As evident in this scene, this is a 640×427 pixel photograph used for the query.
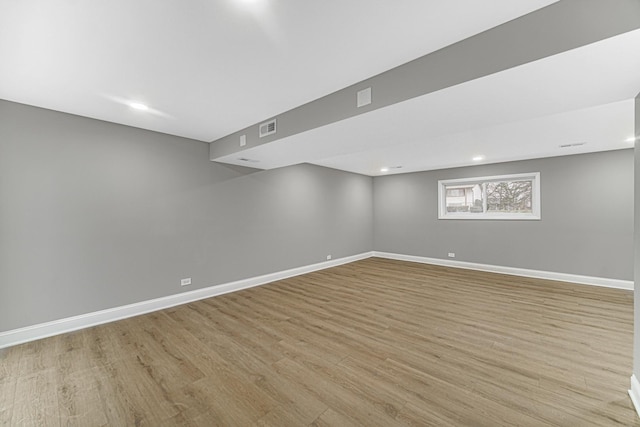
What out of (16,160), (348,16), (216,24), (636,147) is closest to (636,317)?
(636,147)

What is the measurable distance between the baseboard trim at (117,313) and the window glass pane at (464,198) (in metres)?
4.62

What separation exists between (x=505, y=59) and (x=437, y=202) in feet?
16.8

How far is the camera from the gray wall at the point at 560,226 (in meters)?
4.18

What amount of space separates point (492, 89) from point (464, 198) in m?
4.96

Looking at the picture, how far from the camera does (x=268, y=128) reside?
9.98 feet

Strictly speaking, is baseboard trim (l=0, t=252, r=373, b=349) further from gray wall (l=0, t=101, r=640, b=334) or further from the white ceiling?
the white ceiling

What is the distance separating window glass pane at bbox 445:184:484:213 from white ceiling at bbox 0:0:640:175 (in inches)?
114

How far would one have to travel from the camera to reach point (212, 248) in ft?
13.3

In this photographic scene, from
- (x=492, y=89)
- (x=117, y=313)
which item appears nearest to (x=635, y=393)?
(x=492, y=89)

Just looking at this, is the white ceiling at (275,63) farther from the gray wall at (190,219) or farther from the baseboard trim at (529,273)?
the baseboard trim at (529,273)

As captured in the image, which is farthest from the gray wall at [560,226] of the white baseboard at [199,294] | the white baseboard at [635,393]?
the white baseboard at [635,393]

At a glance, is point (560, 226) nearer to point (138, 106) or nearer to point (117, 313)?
point (138, 106)

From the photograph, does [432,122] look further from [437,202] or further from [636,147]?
[437,202]

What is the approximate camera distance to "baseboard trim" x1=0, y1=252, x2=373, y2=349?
256 cm
